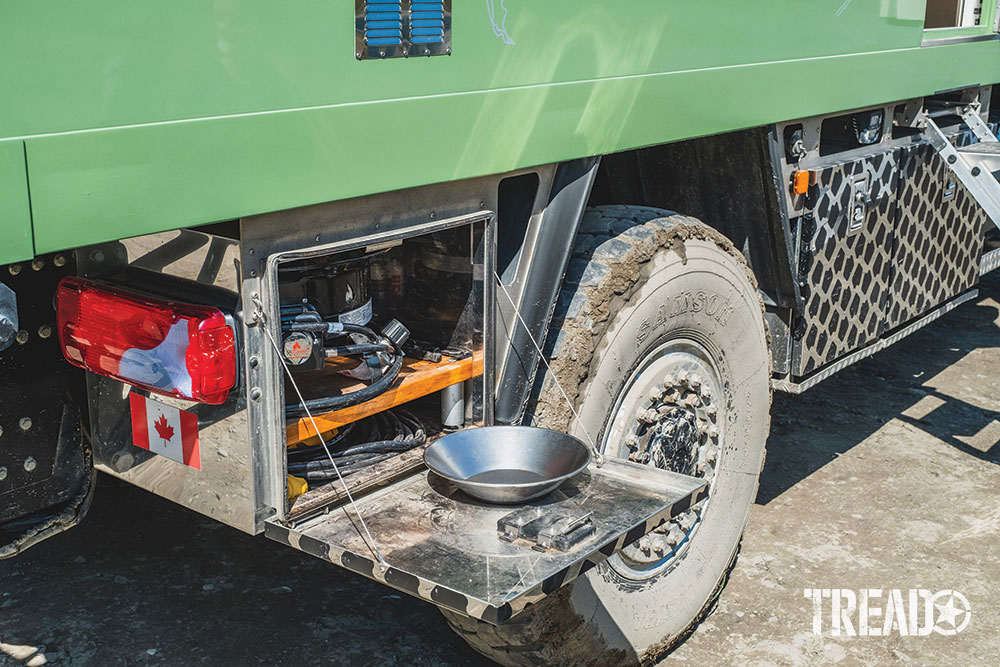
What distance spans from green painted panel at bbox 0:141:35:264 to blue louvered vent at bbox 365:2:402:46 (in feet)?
2.17

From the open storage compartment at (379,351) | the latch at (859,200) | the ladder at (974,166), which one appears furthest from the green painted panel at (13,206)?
the ladder at (974,166)

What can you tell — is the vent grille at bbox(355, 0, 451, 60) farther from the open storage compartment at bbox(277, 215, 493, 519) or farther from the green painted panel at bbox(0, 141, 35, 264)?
the green painted panel at bbox(0, 141, 35, 264)

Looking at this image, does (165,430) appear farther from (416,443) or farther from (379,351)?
(416,443)

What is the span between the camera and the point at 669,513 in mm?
2279

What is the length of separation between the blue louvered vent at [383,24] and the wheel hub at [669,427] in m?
1.16

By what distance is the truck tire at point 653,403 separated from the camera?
8.65ft

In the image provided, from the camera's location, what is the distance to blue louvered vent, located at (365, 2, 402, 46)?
1.96 meters

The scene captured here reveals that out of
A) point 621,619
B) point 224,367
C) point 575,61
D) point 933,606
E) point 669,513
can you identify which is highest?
point 575,61

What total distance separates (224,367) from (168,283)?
23 cm

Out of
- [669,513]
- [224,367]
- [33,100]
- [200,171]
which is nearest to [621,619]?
[669,513]

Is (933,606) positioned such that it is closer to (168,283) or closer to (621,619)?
(621,619)

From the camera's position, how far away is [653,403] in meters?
2.92

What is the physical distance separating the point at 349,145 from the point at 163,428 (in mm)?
685

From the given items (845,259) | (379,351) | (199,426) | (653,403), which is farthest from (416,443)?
(845,259)
